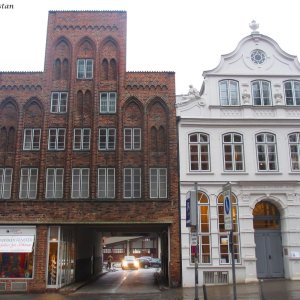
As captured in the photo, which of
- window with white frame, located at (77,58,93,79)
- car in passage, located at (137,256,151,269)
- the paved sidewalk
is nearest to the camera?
the paved sidewalk

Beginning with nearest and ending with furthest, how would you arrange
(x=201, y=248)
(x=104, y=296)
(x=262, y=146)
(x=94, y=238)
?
(x=104, y=296)
(x=201, y=248)
(x=262, y=146)
(x=94, y=238)

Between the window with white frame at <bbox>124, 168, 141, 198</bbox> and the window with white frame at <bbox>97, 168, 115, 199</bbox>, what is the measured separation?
28.8 inches

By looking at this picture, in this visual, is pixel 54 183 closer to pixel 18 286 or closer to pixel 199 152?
pixel 18 286

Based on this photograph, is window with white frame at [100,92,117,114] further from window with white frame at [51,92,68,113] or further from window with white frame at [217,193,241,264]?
window with white frame at [217,193,241,264]

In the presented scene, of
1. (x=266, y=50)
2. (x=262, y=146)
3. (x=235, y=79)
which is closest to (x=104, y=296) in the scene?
(x=262, y=146)

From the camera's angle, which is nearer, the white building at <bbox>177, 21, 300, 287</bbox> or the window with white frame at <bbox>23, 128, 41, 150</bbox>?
the white building at <bbox>177, 21, 300, 287</bbox>

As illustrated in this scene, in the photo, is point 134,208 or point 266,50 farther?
point 266,50

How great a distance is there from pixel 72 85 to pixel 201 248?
1195 cm

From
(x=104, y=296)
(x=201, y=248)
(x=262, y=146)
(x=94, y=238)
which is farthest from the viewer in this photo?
(x=94, y=238)

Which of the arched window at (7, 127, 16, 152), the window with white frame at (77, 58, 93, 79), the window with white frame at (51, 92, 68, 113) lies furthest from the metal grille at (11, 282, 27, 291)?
the window with white frame at (77, 58, 93, 79)

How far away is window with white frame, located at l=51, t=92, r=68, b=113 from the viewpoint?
80.5 feet

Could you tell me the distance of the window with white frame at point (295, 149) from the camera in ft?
78.0

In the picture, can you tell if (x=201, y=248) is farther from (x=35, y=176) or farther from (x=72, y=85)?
(x=72, y=85)

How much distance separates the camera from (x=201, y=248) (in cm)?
2253
